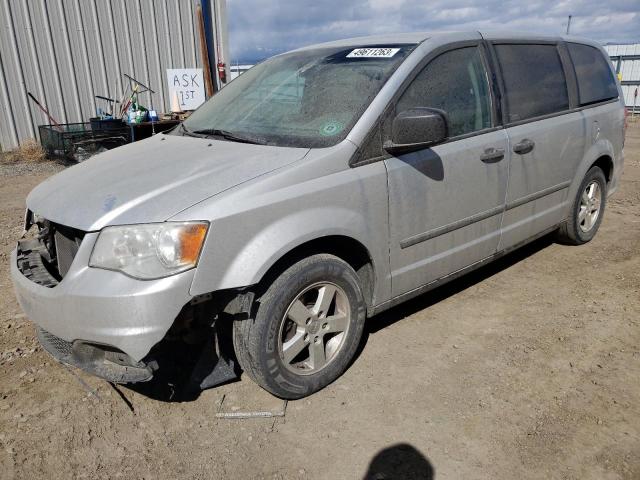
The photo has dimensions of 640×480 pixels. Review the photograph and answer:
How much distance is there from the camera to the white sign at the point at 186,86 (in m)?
11.0

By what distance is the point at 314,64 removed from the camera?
10.9 ft

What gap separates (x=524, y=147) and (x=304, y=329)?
2079mm

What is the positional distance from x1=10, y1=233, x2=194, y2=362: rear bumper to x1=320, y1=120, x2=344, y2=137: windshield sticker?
1067mm

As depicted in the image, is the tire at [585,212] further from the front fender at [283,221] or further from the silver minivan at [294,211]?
the front fender at [283,221]

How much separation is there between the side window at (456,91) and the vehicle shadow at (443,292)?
51.2 inches

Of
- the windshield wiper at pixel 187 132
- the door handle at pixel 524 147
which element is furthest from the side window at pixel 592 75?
the windshield wiper at pixel 187 132

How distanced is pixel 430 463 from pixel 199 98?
10552 millimetres

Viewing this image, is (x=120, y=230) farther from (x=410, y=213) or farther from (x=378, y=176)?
(x=410, y=213)

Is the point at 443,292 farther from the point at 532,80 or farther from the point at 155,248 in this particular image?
the point at 155,248

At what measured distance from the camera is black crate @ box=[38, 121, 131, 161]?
333 inches

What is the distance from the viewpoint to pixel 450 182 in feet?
10.3

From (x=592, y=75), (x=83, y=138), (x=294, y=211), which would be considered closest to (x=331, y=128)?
(x=294, y=211)

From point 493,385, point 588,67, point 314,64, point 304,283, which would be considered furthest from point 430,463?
point 588,67

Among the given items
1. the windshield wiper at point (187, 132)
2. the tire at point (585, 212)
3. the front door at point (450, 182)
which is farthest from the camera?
the tire at point (585, 212)
